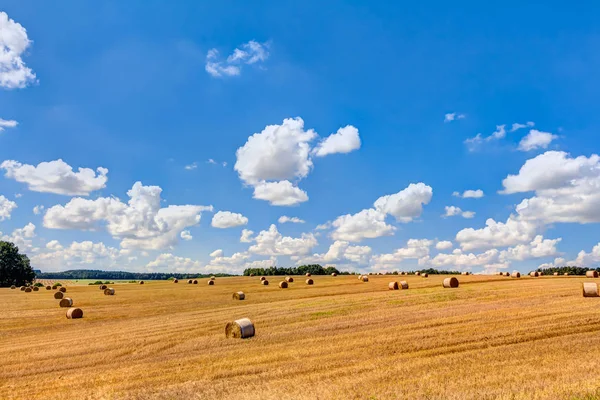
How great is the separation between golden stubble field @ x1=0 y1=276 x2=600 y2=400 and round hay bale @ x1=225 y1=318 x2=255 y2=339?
41cm

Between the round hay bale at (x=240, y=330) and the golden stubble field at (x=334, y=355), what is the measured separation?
0.41 m

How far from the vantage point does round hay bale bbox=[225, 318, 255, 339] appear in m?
18.0

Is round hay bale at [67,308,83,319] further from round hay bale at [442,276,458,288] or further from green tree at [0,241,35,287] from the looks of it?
green tree at [0,241,35,287]

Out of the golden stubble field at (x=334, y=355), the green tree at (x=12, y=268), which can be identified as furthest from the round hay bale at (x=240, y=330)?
the green tree at (x=12, y=268)

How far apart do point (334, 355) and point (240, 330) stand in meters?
5.23

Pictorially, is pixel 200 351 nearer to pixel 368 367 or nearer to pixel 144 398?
pixel 144 398

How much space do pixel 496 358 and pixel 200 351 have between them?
9.77 metres

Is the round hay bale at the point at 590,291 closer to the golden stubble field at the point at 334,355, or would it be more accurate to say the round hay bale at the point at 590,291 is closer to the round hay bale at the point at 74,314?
the golden stubble field at the point at 334,355

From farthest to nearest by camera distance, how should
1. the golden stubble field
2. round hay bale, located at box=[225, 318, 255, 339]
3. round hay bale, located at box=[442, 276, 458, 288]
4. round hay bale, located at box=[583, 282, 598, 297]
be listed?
round hay bale, located at box=[442, 276, 458, 288] → round hay bale, located at box=[583, 282, 598, 297] → round hay bale, located at box=[225, 318, 255, 339] → the golden stubble field

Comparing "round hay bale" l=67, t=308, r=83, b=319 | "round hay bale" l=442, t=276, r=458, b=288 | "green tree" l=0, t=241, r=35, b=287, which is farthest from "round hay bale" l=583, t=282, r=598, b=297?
"green tree" l=0, t=241, r=35, b=287

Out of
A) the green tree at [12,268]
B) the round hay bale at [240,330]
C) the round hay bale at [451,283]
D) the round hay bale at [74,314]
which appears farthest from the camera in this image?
the green tree at [12,268]

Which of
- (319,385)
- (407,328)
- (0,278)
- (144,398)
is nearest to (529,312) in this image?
(407,328)

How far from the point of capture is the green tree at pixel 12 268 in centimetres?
8950

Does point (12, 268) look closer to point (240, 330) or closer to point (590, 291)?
point (240, 330)
